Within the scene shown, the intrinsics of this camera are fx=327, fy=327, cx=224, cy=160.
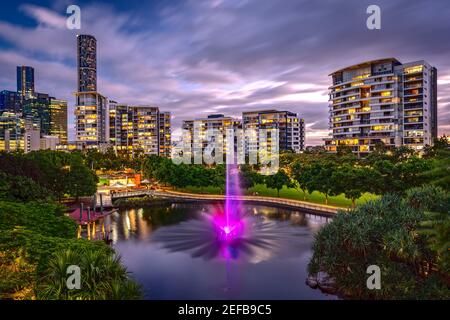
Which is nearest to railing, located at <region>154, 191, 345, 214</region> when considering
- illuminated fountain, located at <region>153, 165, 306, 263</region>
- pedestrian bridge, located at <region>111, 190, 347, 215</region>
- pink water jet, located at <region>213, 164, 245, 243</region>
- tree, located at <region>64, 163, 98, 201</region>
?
pedestrian bridge, located at <region>111, 190, 347, 215</region>

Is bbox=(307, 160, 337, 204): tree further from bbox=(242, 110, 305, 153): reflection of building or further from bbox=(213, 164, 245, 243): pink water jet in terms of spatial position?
bbox=(242, 110, 305, 153): reflection of building

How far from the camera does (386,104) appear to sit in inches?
4535

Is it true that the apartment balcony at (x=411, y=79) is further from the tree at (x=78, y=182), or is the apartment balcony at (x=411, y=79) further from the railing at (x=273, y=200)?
the tree at (x=78, y=182)

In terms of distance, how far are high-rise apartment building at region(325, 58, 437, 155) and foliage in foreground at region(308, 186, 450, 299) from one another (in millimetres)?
99424

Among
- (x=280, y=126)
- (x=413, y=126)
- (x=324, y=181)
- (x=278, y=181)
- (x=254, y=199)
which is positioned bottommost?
(x=254, y=199)

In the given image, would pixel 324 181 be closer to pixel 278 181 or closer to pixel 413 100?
pixel 278 181

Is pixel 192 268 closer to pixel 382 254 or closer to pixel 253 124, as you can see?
pixel 382 254

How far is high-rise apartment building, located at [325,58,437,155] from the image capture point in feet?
370

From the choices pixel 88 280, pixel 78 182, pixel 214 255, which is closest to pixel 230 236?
pixel 214 255

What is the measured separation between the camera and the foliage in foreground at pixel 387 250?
20.6m

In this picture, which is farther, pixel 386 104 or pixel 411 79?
pixel 386 104

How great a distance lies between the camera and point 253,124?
649ft

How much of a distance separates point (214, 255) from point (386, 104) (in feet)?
342

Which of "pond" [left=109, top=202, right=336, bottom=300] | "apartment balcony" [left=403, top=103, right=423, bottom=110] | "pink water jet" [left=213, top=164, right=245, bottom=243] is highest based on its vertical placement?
"apartment balcony" [left=403, top=103, right=423, bottom=110]
